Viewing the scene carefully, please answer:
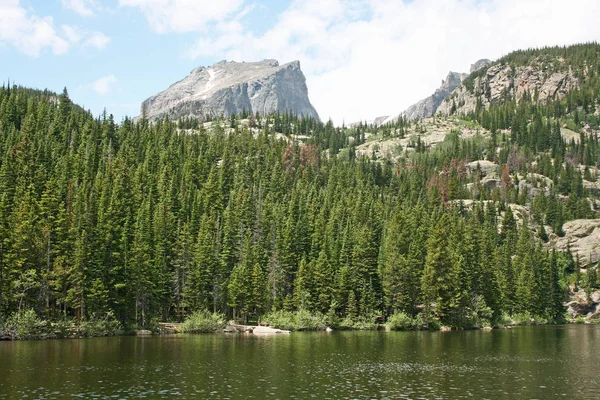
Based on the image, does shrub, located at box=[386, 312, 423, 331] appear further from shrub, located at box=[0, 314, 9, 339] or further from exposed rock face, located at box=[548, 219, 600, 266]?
exposed rock face, located at box=[548, 219, 600, 266]

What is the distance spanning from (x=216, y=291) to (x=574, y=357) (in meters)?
66.1

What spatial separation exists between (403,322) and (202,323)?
38718 millimetres

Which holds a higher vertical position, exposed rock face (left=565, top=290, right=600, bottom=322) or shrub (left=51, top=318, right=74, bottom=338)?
shrub (left=51, top=318, right=74, bottom=338)

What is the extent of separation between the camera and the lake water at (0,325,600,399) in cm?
4003

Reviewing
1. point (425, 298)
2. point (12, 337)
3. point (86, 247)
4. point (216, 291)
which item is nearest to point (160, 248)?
point (216, 291)

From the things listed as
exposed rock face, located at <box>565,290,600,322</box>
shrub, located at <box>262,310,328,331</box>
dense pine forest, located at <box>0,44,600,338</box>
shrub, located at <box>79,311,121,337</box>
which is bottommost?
exposed rock face, located at <box>565,290,600,322</box>

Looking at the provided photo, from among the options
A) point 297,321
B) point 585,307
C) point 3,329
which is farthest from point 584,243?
point 3,329

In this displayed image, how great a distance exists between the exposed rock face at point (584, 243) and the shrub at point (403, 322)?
332 ft

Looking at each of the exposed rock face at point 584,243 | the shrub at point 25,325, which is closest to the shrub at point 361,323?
the shrub at point 25,325

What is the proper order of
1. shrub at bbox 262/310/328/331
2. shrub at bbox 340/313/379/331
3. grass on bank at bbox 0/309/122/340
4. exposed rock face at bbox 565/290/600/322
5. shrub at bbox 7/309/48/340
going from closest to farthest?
1. shrub at bbox 7/309/48/340
2. grass on bank at bbox 0/309/122/340
3. shrub at bbox 262/310/328/331
4. shrub at bbox 340/313/379/331
5. exposed rock face at bbox 565/290/600/322

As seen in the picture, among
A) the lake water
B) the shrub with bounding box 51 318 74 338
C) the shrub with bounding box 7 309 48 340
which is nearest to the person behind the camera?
the lake water

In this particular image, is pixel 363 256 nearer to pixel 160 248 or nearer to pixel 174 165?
pixel 160 248

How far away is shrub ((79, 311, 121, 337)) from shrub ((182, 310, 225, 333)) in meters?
12.2

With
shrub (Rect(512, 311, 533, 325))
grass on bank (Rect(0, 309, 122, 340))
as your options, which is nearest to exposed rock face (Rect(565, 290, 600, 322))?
shrub (Rect(512, 311, 533, 325))
